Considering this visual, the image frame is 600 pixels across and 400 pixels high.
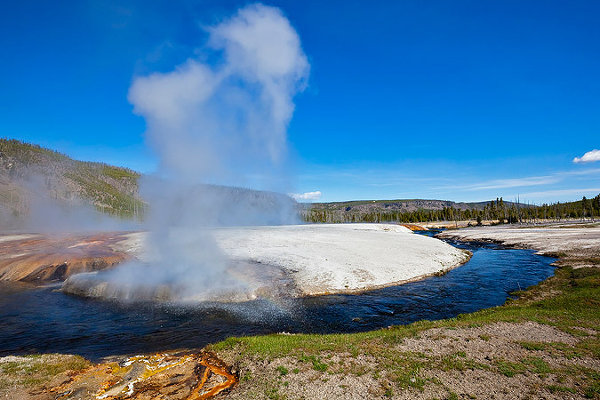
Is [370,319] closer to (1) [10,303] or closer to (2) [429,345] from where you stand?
(2) [429,345]

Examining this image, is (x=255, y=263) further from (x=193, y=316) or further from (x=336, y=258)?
(x=193, y=316)

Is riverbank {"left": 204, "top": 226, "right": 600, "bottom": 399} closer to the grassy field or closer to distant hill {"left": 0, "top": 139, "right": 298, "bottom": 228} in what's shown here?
the grassy field

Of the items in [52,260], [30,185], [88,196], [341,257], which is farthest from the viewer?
[88,196]

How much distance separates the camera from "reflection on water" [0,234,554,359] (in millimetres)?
14578

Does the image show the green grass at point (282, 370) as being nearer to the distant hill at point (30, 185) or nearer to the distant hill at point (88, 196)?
the distant hill at point (88, 196)

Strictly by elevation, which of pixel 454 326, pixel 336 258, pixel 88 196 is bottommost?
pixel 454 326

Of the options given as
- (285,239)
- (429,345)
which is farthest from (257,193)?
(429,345)

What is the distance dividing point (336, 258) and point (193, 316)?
16876 mm

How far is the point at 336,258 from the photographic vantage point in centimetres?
3102

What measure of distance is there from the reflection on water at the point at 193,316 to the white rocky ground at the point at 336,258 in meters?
2.27

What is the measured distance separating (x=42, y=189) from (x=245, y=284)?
184 meters

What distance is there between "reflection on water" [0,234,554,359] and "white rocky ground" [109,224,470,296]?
7.44 ft

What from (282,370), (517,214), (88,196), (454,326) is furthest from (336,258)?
(88,196)

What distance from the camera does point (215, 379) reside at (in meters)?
9.97
